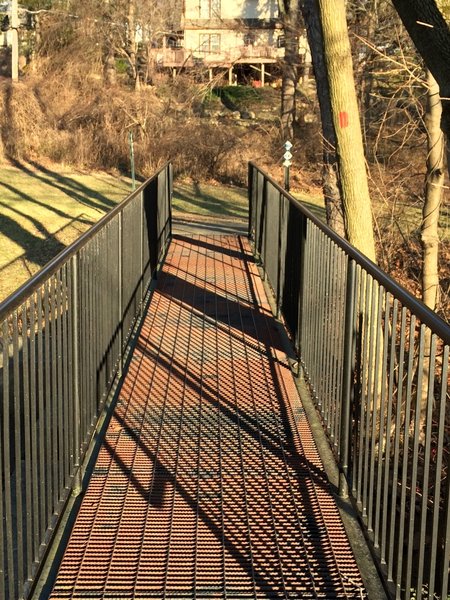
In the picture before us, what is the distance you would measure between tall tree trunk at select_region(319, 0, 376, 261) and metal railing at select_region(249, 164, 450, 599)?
37.6 inches

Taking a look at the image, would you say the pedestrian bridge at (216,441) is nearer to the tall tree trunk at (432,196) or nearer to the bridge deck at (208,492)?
the bridge deck at (208,492)

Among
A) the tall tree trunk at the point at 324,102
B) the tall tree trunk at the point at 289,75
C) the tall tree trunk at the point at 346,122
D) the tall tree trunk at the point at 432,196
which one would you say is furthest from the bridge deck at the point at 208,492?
the tall tree trunk at the point at 289,75

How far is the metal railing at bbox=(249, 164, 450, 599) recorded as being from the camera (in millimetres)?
3029

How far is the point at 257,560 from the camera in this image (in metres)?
3.91

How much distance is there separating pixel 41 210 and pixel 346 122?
14483 mm

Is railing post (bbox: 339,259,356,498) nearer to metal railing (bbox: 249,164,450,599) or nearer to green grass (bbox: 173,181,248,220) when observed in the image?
metal railing (bbox: 249,164,450,599)

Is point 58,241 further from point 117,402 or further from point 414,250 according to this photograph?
point 117,402

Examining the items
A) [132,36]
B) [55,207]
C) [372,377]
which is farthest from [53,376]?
[132,36]

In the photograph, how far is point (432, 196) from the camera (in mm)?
12406

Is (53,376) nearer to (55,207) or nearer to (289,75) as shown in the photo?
(55,207)

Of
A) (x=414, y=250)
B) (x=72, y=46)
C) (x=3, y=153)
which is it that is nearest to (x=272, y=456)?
(x=414, y=250)

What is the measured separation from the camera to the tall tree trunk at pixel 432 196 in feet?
40.0

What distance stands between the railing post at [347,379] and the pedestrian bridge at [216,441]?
1cm

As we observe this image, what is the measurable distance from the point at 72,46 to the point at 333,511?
3964cm
